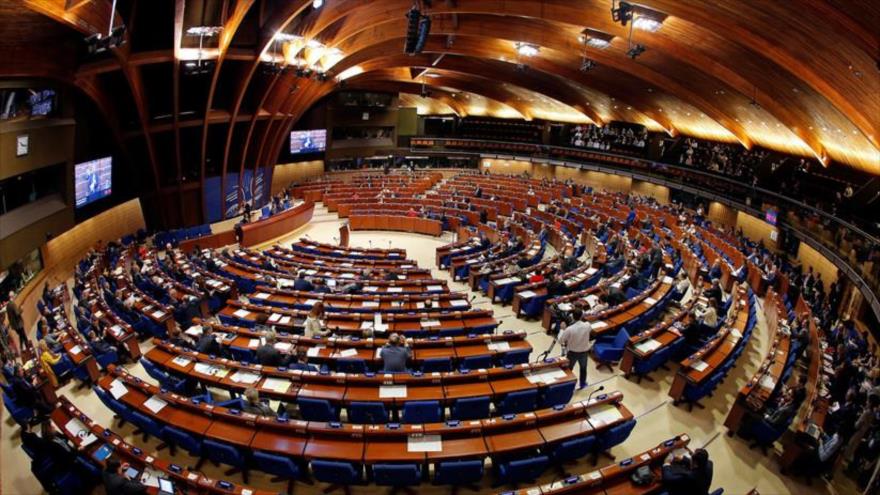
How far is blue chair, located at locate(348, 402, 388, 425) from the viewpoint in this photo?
8.95 m

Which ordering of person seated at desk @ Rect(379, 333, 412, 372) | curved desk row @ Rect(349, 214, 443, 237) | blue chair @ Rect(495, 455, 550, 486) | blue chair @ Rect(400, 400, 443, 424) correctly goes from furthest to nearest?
1. curved desk row @ Rect(349, 214, 443, 237)
2. person seated at desk @ Rect(379, 333, 412, 372)
3. blue chair @ Rect(400, 400, 443, 424)
4. blue chair @ Rect(495, 455, 550, 486)

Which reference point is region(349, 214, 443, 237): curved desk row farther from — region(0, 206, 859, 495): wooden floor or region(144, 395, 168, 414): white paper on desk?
region(144, 395, 168, 414): white paper on desk

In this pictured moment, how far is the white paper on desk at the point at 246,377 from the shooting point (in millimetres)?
9656

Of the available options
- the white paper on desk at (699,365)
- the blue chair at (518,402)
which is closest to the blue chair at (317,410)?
the blue chair at (518,402)

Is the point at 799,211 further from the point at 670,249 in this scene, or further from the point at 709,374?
the point at 709,374

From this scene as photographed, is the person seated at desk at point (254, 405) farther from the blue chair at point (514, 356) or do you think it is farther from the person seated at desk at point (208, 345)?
the blue chair at point (514, 356)

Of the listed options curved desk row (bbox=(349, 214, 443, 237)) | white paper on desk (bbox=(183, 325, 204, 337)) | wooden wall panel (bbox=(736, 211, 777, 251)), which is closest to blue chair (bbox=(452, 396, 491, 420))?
white paper on desk (bbox=(183, 325, 204, 337))

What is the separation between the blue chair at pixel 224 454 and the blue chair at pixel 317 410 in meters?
1.39

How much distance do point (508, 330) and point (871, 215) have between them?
17772mm

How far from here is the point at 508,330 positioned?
14.9 meters

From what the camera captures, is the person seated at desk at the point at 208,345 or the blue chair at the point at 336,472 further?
the person seated at desk at the point at 208,345

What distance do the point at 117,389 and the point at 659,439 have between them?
36.1ft

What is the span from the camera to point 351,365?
10.7 metres

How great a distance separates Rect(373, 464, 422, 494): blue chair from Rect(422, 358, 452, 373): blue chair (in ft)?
10.7
